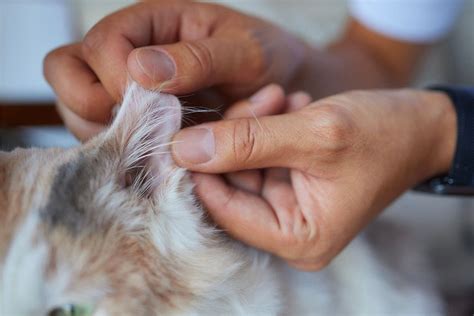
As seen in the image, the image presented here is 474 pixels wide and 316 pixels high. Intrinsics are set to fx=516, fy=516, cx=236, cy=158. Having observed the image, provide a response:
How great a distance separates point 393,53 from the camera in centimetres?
119

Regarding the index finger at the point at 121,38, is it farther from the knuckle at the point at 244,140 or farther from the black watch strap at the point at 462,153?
→ the black watch strap at the point at 462,153

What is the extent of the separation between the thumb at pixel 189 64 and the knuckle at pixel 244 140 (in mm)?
77

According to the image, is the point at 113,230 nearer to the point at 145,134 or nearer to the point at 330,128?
the point at 145,134

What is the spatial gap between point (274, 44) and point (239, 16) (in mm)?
78

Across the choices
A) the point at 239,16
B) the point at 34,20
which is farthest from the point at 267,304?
the point at 34,20

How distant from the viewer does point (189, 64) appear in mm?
604

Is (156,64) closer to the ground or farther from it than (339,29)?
farther from it

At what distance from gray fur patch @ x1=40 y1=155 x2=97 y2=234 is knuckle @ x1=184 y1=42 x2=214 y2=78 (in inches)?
6.8

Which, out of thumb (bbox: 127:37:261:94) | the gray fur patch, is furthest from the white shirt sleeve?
the gray fur patch

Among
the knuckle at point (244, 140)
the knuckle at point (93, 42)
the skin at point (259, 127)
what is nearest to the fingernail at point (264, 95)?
the skin at point (259, 127)

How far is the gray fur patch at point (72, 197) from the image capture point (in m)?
0.50

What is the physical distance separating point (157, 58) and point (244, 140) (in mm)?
135

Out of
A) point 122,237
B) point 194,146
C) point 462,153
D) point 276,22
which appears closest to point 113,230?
point 122,237

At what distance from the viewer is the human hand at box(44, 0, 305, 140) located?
0.59m
